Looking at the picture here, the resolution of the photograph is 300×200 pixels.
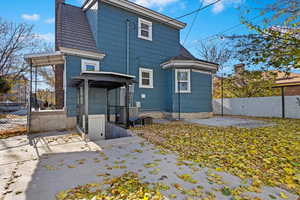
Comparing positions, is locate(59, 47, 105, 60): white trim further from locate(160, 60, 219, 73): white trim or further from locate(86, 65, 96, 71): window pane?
locate(160, 60, 219, 73): white trim

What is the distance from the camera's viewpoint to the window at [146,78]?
31.5 ft

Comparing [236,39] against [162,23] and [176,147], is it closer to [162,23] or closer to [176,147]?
[176,147]

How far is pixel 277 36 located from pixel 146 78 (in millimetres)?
6976

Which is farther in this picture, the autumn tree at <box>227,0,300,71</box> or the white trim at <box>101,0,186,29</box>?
the white trim at <box>101,0,186,29</box>

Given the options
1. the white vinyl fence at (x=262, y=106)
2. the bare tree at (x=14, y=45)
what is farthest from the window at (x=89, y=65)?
the white vinyl fence at (x=262, y=106)

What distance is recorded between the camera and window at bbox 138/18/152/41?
9.67m

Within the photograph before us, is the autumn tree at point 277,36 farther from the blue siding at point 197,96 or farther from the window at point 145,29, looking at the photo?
the window at point 145,29

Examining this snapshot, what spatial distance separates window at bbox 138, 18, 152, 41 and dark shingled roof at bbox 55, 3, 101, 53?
122 inches

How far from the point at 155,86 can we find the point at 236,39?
19.0 feet

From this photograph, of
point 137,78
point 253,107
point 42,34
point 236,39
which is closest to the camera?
point 236,39

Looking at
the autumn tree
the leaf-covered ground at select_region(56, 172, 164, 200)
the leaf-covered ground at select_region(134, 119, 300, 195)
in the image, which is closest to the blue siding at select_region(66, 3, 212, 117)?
the leaf-covered ground at select_region(134, 119, 300, 195)

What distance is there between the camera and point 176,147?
424 centimetres

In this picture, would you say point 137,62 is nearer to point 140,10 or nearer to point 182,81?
point 182,81

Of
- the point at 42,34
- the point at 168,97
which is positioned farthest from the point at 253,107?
the point at 42,34
